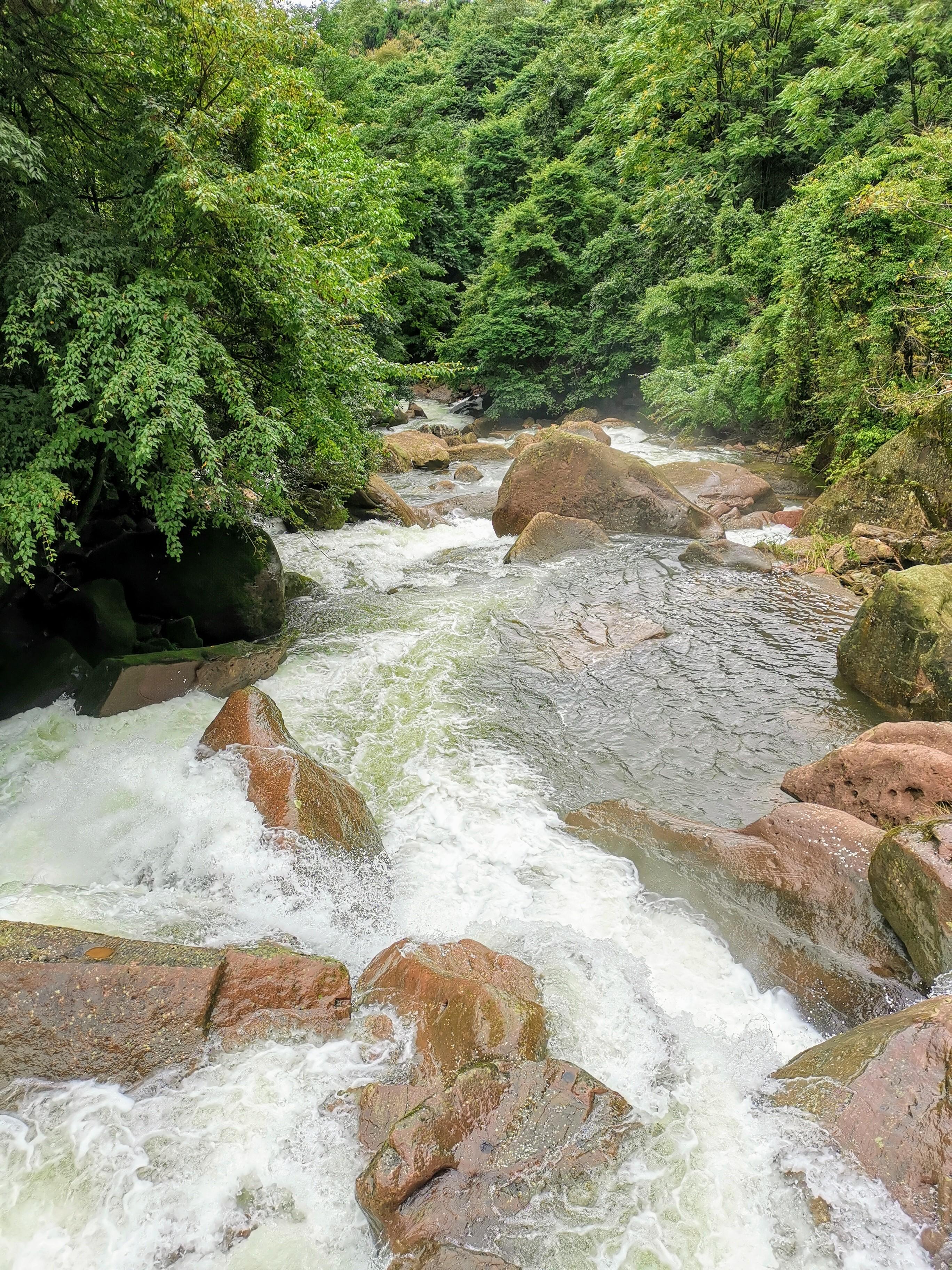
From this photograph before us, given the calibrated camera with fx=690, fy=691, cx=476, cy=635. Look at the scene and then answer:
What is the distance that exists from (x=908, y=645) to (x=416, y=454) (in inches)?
604

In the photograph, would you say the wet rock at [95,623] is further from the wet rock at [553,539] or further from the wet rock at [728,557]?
the wet rock at [728,557]

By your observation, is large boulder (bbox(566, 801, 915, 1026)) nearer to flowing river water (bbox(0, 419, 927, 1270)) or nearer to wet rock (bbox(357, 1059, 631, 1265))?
flowing river water (bbox(0, 419, 927, 1270))

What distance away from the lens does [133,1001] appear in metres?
3.38

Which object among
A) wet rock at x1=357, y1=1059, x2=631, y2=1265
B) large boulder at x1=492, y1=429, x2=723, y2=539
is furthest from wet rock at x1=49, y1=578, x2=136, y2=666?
large boulder at x1=492, y1=429, x2=723, y2=539

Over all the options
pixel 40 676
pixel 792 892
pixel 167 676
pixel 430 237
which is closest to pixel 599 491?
pixel 167 676

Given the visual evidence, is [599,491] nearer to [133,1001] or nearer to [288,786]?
[288,786]

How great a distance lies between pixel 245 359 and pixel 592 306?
70.3 feet

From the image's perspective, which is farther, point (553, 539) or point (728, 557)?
point (553, 539)

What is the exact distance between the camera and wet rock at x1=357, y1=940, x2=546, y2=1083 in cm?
349

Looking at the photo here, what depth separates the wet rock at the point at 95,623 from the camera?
25.3ft

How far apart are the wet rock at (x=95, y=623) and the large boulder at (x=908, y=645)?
26.7 ft

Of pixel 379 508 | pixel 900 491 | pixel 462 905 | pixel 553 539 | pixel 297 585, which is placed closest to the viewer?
→ pixel 462 905

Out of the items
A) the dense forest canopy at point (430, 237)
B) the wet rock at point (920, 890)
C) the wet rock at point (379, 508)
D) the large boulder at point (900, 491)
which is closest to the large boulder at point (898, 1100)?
the wet rock at point (920, 890)

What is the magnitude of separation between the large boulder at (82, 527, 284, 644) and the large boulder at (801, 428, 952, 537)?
9293 millimetres
